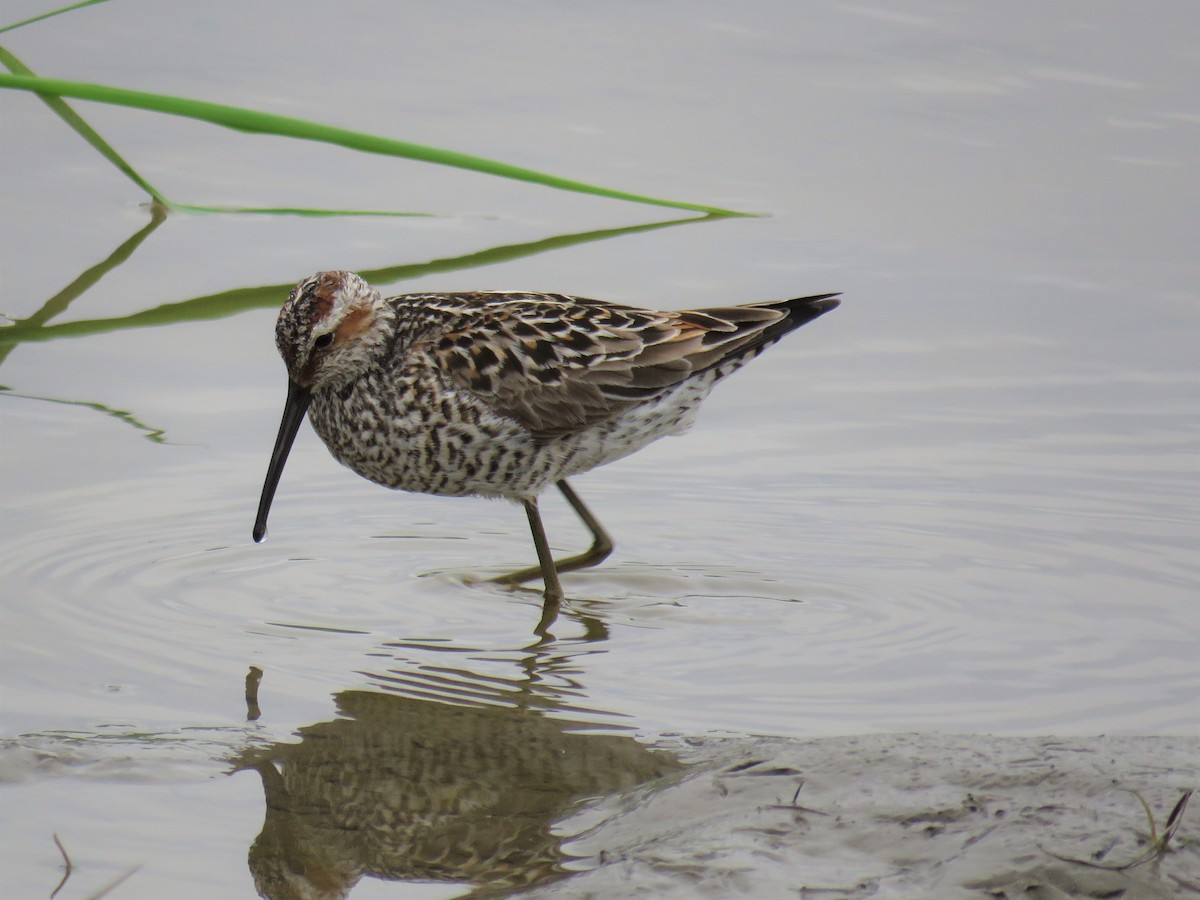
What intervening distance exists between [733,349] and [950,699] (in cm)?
211

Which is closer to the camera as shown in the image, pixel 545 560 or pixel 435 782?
pixel 435 782

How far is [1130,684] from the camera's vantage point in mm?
5977

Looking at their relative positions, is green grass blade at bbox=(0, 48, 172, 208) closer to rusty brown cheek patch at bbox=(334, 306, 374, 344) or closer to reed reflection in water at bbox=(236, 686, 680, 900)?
rusty brown cheek patch at bbox=(334, 306, 374, 344)

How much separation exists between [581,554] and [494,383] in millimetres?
845

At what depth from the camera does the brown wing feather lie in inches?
280

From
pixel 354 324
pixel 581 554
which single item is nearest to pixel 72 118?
pixel 354 324

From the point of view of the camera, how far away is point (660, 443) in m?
8.58

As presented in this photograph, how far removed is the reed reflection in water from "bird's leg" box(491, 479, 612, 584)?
1.39 metres

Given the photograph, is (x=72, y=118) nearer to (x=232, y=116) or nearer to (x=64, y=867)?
(x=232, y=116)

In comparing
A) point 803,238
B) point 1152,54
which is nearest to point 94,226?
point 803,238

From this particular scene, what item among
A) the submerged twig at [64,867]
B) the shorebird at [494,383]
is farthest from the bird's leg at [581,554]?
the submerged twig at [64,867]

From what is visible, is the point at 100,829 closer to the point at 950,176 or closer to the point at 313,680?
the point at 313,680

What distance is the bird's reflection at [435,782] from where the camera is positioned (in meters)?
4.45

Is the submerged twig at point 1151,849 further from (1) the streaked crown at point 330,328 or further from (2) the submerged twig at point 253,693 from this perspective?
(1) the streaked crown at point 330,328
